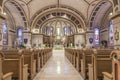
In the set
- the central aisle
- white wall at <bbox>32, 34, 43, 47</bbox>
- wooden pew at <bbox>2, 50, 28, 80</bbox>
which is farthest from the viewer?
white wall at <bbox>32, 34, 43, 47</bbox>

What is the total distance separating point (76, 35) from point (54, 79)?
92.2 ft

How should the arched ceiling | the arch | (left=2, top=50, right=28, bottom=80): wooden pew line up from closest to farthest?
(left=2, top=50, right=28, bottom=80): wooden pew
the arched ceiling
the arch

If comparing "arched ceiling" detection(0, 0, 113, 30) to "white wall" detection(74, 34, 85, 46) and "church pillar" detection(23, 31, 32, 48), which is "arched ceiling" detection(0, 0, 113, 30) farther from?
"white wall" detection(74, 34, 85, 46)

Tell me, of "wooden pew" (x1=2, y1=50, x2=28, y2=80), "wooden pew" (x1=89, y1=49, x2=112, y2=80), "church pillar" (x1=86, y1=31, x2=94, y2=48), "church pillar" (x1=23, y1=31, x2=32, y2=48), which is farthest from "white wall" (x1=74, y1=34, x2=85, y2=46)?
"wooden pew" (x1=2, y1=50, x2=28, y2=80)

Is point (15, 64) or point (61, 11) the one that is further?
point (61, 11)

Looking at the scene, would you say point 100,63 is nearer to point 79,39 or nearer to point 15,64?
point 15,64

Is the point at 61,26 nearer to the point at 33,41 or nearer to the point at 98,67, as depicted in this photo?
the point at 33,41

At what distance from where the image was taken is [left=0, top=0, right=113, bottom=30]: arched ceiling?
24056 millimetres

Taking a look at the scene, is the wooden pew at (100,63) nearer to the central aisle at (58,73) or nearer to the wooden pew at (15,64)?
the wooden pew at (15,64)

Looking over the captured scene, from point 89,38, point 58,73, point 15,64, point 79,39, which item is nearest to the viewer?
point 15,64

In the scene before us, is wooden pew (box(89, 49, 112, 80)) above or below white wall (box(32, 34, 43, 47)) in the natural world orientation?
below

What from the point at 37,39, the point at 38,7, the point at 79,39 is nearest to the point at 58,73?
the point at 38,7

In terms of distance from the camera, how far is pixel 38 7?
27312 millimetres

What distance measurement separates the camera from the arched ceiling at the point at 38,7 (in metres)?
24.1
